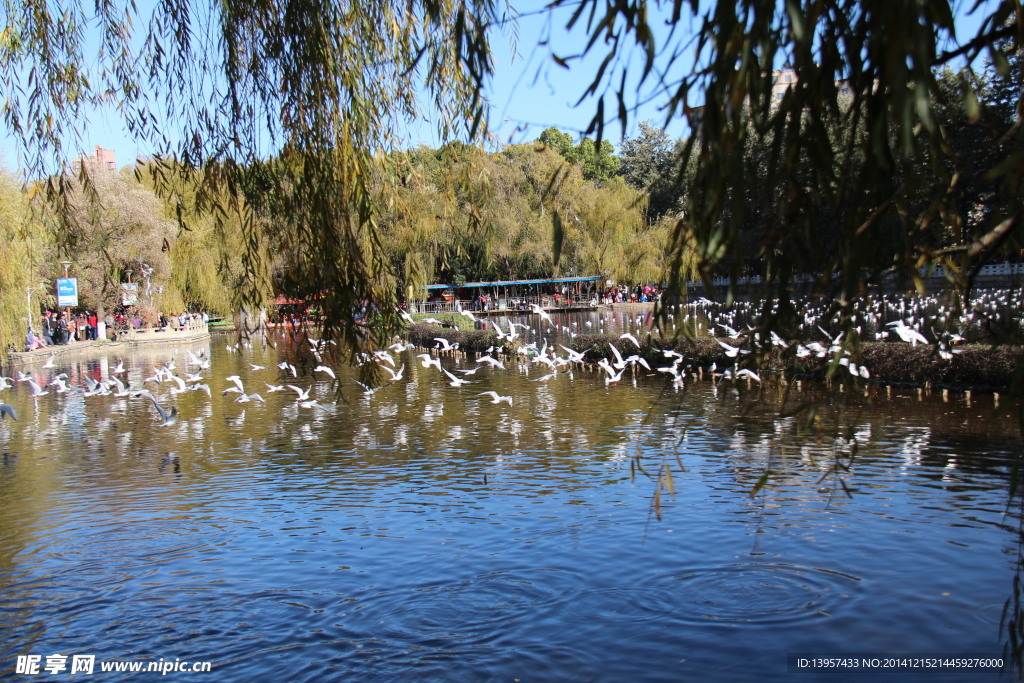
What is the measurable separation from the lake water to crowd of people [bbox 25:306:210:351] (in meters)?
25.2

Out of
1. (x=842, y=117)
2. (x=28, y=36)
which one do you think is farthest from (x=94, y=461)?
(x=842, y=117)

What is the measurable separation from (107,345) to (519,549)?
34254 mm

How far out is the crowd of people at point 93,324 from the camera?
120ft

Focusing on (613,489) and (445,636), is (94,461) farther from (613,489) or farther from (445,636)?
(445,636)

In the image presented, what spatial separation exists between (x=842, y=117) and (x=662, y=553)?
233 inches

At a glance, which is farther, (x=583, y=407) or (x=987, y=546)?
(x=583, y=407)

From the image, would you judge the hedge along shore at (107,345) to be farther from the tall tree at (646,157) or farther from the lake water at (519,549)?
the tall tree at (646,157)

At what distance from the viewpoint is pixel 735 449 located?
11859mm

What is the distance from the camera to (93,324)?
4188 centimetres

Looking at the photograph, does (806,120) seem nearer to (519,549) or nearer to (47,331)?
(519,549)

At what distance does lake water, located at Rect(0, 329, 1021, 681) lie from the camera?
6.01 m

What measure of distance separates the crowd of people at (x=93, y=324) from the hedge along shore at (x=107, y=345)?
1.80ft

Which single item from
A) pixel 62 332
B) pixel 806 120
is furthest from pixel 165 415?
pixel 62 332

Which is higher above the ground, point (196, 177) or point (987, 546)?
point (196, 177)
